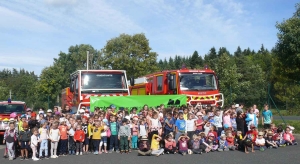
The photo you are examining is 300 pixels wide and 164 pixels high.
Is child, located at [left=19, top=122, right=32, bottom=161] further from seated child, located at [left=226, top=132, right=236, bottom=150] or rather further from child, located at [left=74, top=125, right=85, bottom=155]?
seated child, located at [left=226, top=132, right=236, bottom=150]

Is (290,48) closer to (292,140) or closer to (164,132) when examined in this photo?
(292,140)

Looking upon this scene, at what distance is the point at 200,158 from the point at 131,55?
36.2m

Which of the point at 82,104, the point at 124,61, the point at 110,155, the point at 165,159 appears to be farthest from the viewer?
the point at 124,61

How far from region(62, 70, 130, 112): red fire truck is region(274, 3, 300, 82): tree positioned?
13.0 metres

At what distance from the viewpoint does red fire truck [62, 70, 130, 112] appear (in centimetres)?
1686

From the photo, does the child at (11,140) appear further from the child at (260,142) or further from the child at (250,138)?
the child at (260,142)

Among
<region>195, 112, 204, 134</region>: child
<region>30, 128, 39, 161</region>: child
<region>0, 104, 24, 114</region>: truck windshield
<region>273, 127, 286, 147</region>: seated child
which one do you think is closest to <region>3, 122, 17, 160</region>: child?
<region>30, 128, 39, 161</region>: child

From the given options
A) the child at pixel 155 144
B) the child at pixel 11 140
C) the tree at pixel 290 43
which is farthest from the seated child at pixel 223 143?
the tree at pixel 290 43

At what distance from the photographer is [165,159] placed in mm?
11695

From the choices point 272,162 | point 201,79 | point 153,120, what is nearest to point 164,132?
point 153,120

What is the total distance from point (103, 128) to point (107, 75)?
473cm

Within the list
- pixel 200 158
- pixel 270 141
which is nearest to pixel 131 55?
pixel 270 141

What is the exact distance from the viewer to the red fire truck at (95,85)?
16859 millimetres

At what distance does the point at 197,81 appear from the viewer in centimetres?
A: 1919
